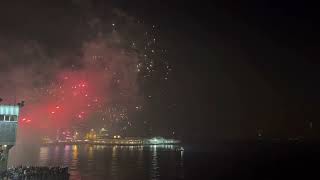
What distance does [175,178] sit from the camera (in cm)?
9744

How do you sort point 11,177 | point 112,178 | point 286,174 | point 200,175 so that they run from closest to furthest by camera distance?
point 11,177 < point 112,178 < point 200,175 < point 286,174

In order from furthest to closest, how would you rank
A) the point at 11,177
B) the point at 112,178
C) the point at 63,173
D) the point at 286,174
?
the point at 286,174
the point at 112,178
the point at 63,173
the point at 11,177

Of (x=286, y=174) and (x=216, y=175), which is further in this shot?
(x=286, y=174)

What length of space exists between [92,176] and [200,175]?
33.8 m

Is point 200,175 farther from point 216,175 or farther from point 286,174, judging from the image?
point 286,174

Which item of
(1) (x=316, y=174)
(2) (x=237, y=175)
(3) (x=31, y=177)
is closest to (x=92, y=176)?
(3) (x=31, y=177)

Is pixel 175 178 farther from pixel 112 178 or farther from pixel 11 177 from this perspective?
pixel 11 177

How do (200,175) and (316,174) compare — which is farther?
(316,174)

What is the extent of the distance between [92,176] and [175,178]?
2253 centimetres

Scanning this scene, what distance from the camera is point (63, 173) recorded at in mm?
71500

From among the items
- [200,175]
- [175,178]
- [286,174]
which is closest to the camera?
[175,178]

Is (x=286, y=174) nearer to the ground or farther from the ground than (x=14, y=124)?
nearer to the ground

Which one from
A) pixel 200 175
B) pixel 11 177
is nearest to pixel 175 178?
pixel 200 175

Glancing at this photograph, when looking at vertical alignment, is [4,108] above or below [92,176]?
above
